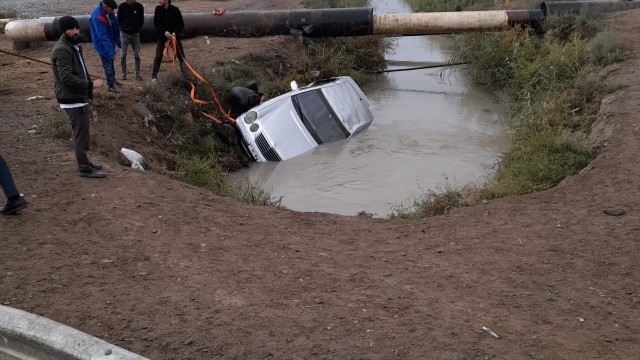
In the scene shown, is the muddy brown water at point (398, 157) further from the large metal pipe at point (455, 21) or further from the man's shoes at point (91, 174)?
the man's shoes at point (91, 174)

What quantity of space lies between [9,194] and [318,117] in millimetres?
6083

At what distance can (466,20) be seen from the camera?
579 inches

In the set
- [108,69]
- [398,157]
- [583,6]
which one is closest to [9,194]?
[108,69]

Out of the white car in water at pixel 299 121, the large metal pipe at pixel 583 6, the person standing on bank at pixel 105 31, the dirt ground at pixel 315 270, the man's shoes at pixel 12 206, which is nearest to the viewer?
the dirt ground at pixel 315 270

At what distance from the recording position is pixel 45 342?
12.5ft

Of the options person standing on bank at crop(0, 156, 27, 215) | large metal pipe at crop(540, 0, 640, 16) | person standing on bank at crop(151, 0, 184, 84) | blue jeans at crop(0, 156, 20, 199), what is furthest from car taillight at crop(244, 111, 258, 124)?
large metal pipe at crop(540, 0, 640, 16)

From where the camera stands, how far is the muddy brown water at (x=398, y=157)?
9.58 m

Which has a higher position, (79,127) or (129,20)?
(129,20)

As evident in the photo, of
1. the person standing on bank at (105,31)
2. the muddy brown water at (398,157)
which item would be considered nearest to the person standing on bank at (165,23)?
the person standing on bank at (105,31)

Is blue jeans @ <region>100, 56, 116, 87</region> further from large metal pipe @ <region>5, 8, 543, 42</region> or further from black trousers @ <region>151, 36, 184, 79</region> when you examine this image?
large metal pipe @ <region>5, 8, 543, 42</region>

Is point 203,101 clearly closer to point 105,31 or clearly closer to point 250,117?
point 250,117

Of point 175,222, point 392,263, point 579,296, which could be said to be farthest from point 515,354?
point 175,222

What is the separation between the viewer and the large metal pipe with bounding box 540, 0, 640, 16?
14633mm

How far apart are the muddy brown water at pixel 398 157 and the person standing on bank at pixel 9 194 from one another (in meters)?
4.04
